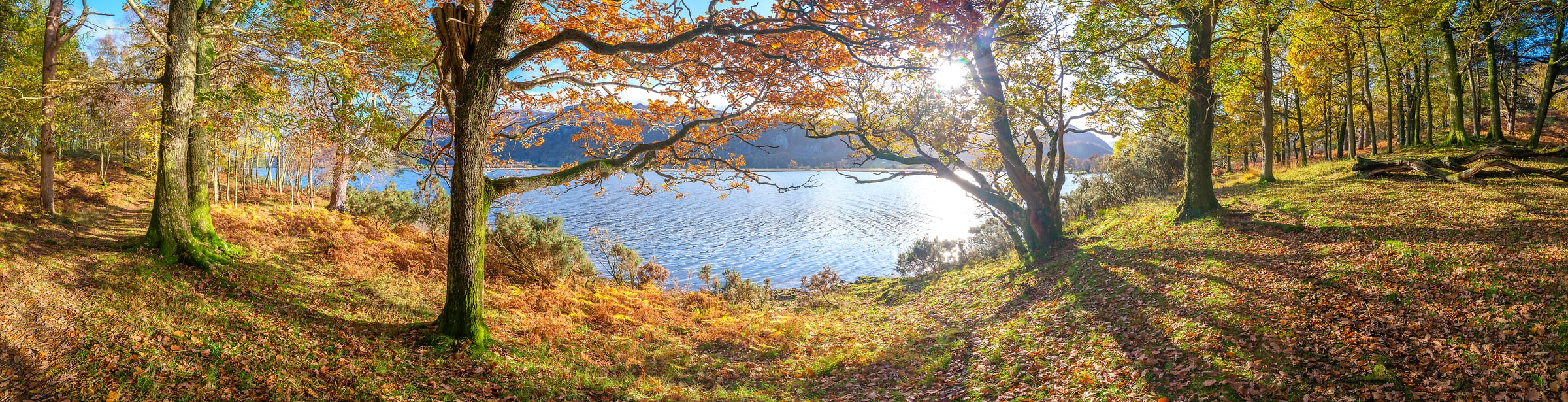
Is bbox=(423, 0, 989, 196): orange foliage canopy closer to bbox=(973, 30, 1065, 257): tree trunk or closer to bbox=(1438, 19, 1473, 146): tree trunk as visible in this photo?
bbox=(973, 30, 1065, 257): tree trunk

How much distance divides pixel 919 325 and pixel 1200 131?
7.77m

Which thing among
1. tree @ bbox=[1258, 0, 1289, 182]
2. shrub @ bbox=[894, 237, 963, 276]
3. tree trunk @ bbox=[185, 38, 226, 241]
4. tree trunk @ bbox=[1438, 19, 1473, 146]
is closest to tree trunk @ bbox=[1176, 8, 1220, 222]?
tree @ bbox=[1258, 0, 1289, 182]

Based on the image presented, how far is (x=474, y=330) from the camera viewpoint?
6582mm

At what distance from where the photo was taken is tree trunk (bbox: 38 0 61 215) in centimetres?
1179

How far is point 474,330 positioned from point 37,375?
3.15m

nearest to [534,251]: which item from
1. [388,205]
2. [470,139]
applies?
[470,139]

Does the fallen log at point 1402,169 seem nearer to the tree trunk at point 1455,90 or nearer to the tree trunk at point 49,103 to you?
the tree trunk at point 1455,90

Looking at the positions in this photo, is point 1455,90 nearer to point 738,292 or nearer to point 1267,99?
point 1267,99

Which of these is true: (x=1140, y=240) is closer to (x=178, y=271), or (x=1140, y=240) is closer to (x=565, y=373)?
(x=565, y=373)

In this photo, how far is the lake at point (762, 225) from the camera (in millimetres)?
25266

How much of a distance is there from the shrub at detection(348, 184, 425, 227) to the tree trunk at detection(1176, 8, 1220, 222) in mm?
21437

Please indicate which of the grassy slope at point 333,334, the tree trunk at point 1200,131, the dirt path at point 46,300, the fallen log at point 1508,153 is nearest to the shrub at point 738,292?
the grassy slope at point 333,334

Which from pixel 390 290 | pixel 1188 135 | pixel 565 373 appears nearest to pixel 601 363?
pixel 565 373

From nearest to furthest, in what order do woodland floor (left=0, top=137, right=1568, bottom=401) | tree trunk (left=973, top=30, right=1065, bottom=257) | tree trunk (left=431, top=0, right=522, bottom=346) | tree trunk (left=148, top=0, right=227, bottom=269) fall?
woodland floor (left=0, top=137, right=1568, bottom=401), tree trunk (left=431, top=0, right=522, bottom=346), tree trunk (left=148, top=0, right=227, bottom=269), tree trunk (left=973, top=30, right=1065, bottom=257)
